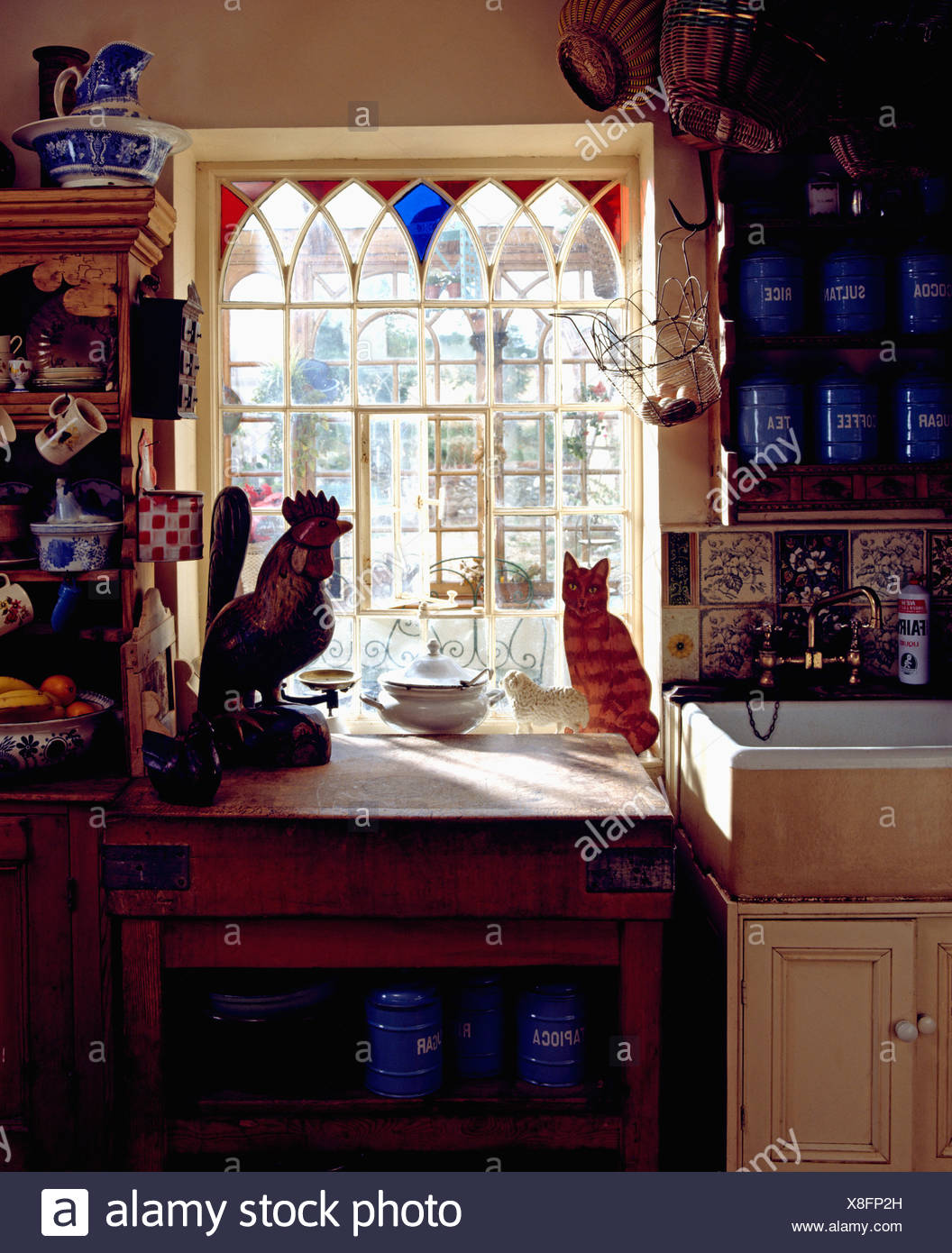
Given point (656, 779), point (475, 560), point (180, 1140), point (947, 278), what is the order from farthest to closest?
1. point (475, 560)
2. point (656, 779)
3. point (947, 278)
4. point (180, 1140)

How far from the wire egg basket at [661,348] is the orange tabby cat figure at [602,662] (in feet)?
1.43

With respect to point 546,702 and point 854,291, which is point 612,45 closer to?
point 854,291

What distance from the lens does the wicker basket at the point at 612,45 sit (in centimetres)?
216

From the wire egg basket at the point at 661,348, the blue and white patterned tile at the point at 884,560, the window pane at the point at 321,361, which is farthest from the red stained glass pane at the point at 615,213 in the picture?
the blue and white patterned tile at the point at 884,560

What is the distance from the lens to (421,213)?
Answer: 10.1ft

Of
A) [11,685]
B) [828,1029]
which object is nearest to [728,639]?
[828,1029]

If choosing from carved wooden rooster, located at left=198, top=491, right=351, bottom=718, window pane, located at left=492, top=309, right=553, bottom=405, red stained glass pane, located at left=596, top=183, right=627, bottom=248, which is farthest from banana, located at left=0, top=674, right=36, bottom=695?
red stained glass pane, located at left=596, top=183, right=627, bottom=248

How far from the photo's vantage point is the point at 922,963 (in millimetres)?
2127

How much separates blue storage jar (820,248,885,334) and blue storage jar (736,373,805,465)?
0.21 m

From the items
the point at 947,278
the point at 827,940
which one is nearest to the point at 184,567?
the point at 827,940

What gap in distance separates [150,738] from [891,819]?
1.45 meters

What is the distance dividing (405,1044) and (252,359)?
196 cm

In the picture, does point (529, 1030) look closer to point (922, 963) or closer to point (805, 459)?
point (922, 963)

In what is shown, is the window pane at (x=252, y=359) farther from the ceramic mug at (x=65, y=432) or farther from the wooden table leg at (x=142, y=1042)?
the wooden table leg at (x=142, y=1042)
